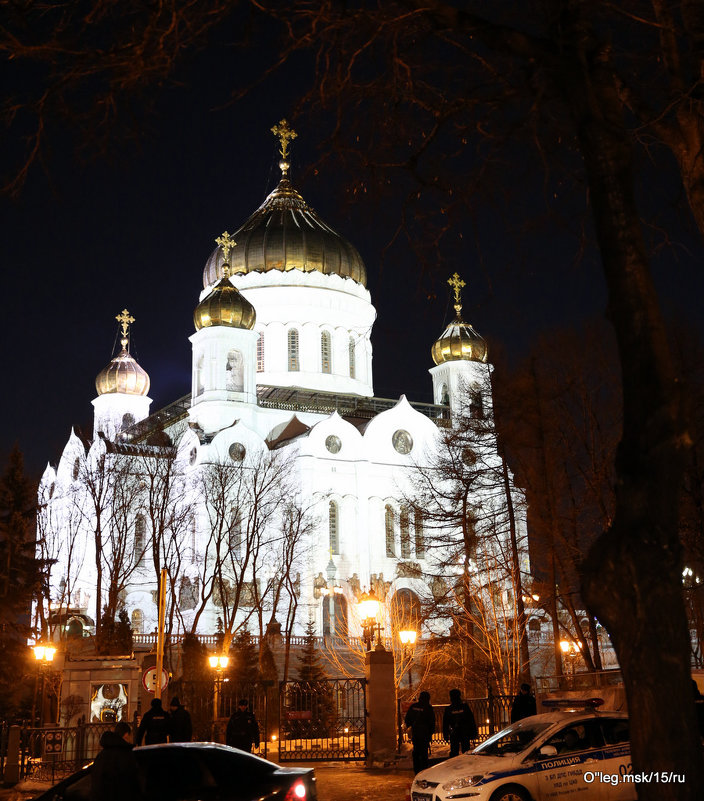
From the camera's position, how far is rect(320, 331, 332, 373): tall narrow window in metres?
54.7

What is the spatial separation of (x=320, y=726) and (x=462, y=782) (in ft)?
53.0

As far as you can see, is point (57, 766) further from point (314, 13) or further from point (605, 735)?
point (314, 13)

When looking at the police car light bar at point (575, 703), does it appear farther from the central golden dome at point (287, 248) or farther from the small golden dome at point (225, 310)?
the central golden dome at point (287, 248)

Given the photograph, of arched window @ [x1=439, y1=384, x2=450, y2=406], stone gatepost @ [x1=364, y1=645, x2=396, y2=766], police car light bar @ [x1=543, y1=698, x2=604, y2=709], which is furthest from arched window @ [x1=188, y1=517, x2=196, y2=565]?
police car light bar @ [x1=543, y1=698, x2=604, y2=709]

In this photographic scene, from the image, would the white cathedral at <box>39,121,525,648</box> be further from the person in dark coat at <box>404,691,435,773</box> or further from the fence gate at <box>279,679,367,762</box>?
the person in dark coat at <box>404,691,435,773</box>

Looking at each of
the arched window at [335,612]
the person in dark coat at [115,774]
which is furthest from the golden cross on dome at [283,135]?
the person in dark coat at [115,774]

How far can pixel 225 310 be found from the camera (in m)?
48.1

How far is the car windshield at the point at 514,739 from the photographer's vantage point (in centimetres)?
1167

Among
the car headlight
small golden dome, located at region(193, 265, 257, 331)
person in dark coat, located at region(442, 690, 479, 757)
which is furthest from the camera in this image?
small golden dome, located at region(193, 265, 257, 331)

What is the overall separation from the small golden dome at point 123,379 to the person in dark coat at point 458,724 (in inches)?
1713

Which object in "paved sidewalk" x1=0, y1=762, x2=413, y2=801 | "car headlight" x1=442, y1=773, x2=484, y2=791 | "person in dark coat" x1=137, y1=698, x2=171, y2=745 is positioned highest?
"person in dark coat" x1=137, y1=698, x2=171, y2=745

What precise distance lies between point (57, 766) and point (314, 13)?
15.6 m

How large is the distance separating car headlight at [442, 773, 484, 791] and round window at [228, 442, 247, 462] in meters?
35.0

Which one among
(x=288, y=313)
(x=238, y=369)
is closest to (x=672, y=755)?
(x=238, y=369)
